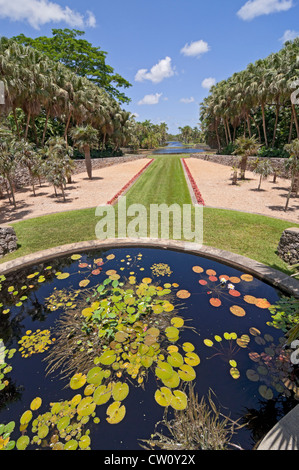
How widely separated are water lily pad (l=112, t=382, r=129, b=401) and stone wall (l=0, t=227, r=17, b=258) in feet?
23.5

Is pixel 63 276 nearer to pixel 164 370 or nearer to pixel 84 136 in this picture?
pixel 164 370

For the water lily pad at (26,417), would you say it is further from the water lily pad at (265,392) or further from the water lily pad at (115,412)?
the water lily pad at (265,392)

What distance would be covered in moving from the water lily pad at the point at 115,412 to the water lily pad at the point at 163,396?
56cm

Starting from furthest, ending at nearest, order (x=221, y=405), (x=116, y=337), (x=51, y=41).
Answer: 1. (x=51, y=41)
2. (x=116, y=337)
3. (x=221, y=405)

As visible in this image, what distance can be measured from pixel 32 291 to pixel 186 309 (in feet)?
14.7

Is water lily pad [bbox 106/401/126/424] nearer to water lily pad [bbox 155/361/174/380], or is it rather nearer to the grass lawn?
water lily pad [bbox 155/361/174/380]

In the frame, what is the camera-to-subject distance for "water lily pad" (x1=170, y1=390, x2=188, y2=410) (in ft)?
10.8

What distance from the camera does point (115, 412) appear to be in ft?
10.5

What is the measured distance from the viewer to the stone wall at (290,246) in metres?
7.10

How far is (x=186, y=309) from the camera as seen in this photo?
5297 mm

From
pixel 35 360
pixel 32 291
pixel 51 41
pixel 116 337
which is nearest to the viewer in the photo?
pixel 35 360

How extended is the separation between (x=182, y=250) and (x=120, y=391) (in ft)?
17.9

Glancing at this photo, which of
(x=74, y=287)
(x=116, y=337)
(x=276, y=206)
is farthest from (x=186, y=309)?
(x=276, y=206)
